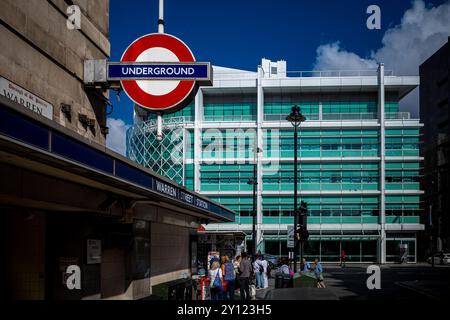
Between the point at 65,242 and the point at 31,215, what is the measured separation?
48.4 inches

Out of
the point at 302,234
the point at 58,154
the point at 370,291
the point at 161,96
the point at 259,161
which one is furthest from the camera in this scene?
the point at 259,161

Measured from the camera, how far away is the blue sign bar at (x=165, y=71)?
9562 mm

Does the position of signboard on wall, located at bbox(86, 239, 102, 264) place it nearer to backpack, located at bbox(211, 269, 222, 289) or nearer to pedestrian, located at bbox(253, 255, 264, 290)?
backpack, located at bbox(211, 269, 222, 289)

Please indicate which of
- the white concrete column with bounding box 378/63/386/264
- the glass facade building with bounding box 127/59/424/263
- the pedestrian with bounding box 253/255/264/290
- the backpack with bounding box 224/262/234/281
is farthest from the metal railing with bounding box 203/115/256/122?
the backpack with bounding box 224/262/234/281

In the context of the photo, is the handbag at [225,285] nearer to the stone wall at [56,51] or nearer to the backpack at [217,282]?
the backpack at [217,282]

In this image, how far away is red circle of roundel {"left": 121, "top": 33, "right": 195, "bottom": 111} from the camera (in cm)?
→ 962

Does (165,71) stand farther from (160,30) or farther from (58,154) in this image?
(58,154)

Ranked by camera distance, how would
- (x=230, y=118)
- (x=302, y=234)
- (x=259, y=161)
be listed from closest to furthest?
(x=302, y=234)
(x=259, y=161)
(x=230, y=118)

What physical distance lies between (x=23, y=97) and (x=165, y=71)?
2.35m

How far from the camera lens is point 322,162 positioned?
6384cm

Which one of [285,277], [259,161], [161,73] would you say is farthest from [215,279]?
[259,161]

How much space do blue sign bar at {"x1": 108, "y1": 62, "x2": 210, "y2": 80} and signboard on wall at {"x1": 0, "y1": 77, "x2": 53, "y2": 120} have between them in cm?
141

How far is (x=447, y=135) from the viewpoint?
254ft

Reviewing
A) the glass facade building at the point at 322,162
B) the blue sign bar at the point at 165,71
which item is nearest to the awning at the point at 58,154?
the blue sign bar at the point at 165,71
